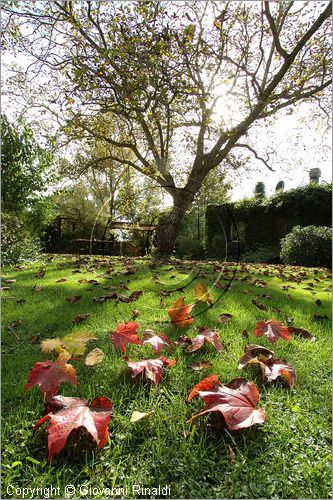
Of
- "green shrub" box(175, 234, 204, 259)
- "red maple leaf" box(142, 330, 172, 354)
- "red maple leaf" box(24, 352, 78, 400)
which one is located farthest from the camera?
"green shrub" box(175, 234, 204, 259)

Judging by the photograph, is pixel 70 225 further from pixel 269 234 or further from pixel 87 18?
pixel 87 18

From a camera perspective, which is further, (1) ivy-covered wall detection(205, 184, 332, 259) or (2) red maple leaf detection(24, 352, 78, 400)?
(1) ivy-covered wall detection(205, 184, 332, 259)

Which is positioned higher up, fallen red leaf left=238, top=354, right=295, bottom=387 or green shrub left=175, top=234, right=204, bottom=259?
green shrub left=175, top=234, right=204, bottom=259

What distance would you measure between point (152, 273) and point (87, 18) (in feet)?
21.5

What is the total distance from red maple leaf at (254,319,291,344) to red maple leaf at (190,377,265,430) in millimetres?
760

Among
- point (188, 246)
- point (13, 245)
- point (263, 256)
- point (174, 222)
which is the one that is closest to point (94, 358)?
point (13, 245)

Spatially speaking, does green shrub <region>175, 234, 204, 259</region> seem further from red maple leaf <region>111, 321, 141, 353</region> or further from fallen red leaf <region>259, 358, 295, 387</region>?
fallen red leaf <region>259, 358, 295, 387</region>

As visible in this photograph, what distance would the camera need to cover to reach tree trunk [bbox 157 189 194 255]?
8908 mm

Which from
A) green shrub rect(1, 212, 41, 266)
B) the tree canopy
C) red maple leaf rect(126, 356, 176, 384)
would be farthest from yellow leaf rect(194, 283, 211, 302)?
the tree canopy

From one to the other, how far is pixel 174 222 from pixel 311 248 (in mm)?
4193

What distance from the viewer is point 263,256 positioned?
1314 centimetres

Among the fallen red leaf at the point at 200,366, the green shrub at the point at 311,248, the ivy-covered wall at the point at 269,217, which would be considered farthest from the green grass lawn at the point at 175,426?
the ivy-covered wall at the point at 269,217

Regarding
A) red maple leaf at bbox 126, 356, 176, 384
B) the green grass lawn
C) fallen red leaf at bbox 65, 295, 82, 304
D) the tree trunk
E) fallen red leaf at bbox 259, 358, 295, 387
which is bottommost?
the green grass lawn

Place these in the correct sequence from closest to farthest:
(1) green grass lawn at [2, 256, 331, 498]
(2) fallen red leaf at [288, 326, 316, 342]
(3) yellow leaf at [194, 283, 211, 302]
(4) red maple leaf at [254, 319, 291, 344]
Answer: (1) green grass lawn at [2, 256, 331, 498] < (4) red maple leaf at [254, 319, 291, 344] < (2) fallen red leaf at [288, 326, 316, 342] < (3) yellow leaf at [194, 283, 211, 302]
